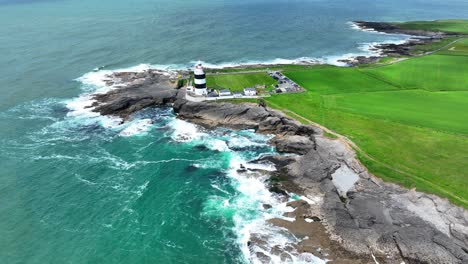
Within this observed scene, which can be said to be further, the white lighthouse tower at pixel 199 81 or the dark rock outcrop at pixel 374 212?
the white lighthouse tower at pixel 199 81

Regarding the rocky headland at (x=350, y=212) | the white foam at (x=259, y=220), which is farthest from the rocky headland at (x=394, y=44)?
the white foam at (x=259, y=220)

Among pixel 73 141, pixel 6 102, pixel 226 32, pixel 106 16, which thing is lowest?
pixel 73 141

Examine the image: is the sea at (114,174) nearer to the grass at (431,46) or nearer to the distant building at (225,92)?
the distant building at (225,92)

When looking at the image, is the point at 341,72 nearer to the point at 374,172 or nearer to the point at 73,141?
the point at 374,172

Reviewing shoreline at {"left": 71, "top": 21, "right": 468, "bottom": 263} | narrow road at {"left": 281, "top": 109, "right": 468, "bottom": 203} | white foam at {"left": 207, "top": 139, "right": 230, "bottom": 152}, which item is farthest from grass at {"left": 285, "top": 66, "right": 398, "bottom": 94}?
white foam at {"left": 207, "top": 139, "right": 230, "bottom": 152}

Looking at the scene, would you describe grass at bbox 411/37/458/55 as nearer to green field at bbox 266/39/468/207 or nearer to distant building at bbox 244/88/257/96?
green field at bbox 266/39/468/207

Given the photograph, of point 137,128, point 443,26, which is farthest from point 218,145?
point 443,26

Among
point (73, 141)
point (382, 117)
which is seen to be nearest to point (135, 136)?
point (73, 141)
